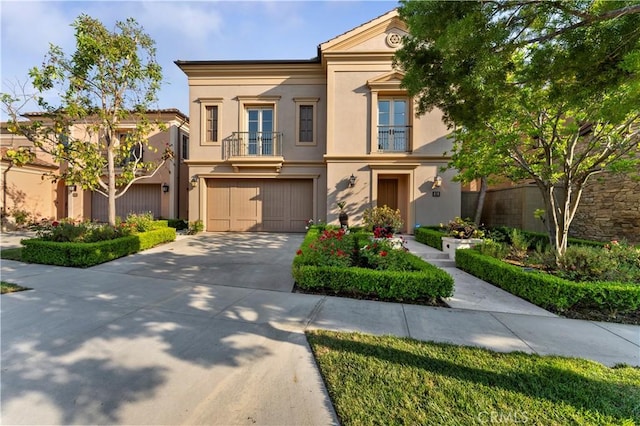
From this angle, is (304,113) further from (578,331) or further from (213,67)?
(578,331)

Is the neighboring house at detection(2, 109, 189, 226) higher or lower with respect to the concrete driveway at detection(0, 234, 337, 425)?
higher

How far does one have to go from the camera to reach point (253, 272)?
19.3ft

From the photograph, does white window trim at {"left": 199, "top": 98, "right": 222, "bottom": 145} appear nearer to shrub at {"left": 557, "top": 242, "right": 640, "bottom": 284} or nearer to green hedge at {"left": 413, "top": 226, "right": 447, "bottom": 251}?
green hedge at {"left": 413, "top": 226, "right": 447, "bottom": 251}

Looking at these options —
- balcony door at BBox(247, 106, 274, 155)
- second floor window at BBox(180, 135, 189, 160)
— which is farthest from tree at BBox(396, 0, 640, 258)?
→ second floor window at BBox(180, 135, 189, 160)

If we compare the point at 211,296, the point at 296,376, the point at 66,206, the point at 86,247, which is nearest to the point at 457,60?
the point at 296,376

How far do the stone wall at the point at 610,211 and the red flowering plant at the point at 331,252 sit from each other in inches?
305

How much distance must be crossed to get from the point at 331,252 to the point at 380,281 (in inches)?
44.0

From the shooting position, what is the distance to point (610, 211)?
8234 millimetres

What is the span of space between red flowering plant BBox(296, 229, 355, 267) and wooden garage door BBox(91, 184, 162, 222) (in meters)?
12.2

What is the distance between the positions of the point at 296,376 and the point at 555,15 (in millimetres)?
5248

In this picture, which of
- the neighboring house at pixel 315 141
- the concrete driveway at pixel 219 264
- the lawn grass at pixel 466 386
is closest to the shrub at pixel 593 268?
the lawn grass at pixel 466 386

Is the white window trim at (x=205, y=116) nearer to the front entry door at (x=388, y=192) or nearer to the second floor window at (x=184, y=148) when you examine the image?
the second floor window at (x=184, y=148)

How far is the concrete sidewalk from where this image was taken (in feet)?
6.61
